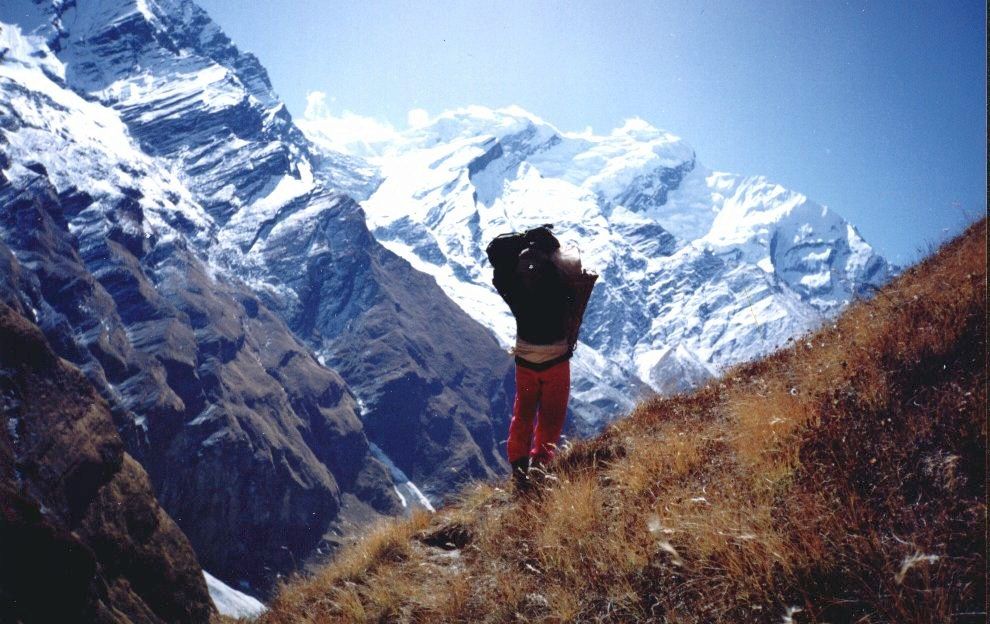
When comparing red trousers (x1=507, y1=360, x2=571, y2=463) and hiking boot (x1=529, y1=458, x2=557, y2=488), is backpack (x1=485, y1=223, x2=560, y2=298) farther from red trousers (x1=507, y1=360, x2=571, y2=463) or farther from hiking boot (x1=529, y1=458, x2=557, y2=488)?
hiking boot (x1=529, y1=458, x2=557, y2=488)

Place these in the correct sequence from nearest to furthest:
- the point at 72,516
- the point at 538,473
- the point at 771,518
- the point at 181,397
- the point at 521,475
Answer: the point at 771,518, the point at 538,473, the point at 521,475, the point at 72,516, the point at 181,397

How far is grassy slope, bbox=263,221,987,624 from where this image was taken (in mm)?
2873

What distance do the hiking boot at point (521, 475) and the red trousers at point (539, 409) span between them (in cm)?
7

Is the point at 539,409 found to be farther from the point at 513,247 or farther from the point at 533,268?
the point at 513,247

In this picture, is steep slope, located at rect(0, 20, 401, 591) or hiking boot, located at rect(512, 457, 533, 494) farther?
steep slope, located at rect(0, 20, 401, 591)

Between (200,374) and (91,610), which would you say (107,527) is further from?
(200,374)

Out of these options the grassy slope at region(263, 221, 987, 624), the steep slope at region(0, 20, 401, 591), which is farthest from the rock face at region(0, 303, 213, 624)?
the steep slope at region(0, 20, 401, 591)

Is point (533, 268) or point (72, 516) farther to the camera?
point (72, 516)

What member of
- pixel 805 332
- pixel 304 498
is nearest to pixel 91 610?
pixel 805 332

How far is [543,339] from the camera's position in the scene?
6957 mm

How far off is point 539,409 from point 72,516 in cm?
1310

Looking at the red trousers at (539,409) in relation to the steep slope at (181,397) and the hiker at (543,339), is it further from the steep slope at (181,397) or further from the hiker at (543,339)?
the steep slope at (181,397)

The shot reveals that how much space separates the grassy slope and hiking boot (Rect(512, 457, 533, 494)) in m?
0.26

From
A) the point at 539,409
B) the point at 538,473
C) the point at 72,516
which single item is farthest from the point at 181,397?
the point at 538,473
